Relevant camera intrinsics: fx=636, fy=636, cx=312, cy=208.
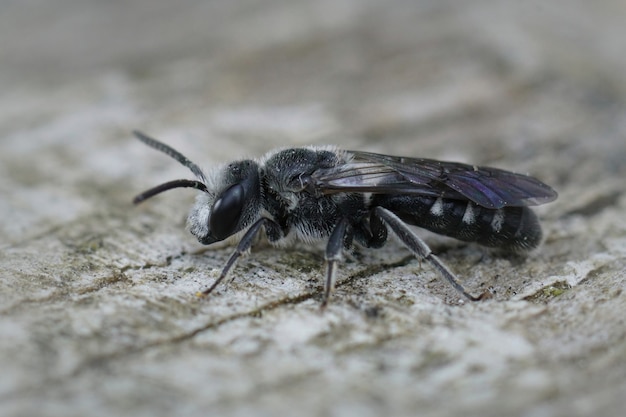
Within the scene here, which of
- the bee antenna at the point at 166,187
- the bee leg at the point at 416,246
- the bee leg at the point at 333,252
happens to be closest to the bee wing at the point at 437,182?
the bee leg at the point at 416,246

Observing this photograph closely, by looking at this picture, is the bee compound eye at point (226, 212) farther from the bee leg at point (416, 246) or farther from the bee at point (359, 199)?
the bee leg at point (416, 246)

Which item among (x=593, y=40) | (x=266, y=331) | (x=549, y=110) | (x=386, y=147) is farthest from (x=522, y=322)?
(x=593, y=40)

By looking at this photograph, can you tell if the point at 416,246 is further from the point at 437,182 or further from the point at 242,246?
the point at 242,246

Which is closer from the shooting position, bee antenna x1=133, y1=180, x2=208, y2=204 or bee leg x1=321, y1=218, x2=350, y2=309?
bee leg x1=321, y1=218, x2=350, y2=309

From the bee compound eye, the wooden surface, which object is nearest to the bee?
the bee compound eye

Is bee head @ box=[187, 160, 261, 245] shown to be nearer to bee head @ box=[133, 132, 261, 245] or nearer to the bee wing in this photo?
bee head @ box=[133, 132, 261, 245]

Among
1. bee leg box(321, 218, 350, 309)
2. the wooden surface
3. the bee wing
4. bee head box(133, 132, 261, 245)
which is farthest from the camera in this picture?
the bee wing

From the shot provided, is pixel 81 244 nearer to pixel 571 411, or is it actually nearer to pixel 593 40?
pixel 571 411
